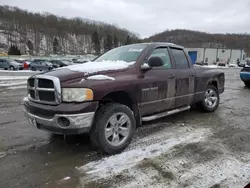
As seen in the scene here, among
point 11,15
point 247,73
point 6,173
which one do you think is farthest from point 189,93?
point 11,15

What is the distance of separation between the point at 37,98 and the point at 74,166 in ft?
3.89

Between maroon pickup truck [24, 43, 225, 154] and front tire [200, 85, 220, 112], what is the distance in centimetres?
127

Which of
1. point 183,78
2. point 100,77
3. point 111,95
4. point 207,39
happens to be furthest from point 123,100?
point 207,39

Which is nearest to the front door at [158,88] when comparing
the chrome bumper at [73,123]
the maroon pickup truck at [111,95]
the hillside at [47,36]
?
the maroon pickup truck at [111,95]

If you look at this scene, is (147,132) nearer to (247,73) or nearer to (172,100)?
(172,100)

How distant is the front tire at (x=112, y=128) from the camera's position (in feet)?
10.5

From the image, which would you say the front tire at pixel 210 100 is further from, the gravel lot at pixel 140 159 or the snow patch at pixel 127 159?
the snow patch at pixel 127 159

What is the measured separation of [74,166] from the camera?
3.09m

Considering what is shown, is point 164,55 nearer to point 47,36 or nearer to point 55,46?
point 55,46

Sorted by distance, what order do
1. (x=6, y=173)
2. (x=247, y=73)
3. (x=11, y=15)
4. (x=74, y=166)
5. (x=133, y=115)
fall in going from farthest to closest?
(x=11, y=15) < (x=247, y=73) < (x=133, y=115) < (x=74, y=166) < (x=6, y=173)

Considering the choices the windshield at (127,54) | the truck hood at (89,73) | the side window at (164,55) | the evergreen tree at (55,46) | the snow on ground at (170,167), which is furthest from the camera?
the evergreen tree at (55,46)

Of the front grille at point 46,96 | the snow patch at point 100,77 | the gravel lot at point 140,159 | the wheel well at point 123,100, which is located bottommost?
the gravel lot at point 140,159

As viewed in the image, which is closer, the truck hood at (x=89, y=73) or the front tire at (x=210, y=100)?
the truck hood at (x=89, y=73)

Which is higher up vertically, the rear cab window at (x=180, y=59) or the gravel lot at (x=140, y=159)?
the rear cab window at (x=180, y=59)
